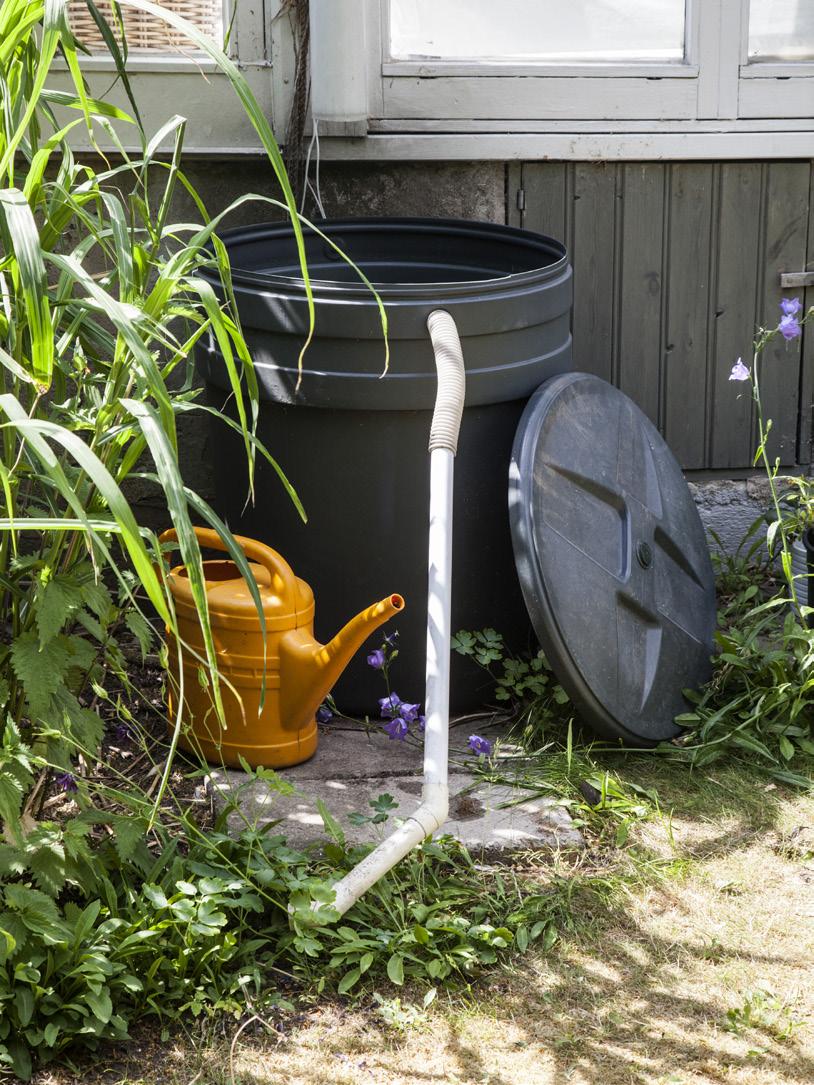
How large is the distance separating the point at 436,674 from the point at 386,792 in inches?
16.8

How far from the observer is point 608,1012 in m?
1.75

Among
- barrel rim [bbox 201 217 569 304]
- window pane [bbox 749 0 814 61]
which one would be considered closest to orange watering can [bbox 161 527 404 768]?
barrel rim [bbox 201 217 569 304]

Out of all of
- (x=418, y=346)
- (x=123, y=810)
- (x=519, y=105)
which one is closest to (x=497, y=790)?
(x=123, y=810)

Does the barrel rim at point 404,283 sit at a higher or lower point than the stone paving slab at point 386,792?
higher

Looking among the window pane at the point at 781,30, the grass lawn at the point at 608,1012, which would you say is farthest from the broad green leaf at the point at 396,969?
the window pane at the point at 781,30

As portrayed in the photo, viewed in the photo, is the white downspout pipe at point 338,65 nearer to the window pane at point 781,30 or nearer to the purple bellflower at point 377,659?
the window pane at point 781,30

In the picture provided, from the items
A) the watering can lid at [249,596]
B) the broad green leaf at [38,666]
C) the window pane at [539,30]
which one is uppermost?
the window pane at [539,30]

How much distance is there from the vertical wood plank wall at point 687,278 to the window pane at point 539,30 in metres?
0.26

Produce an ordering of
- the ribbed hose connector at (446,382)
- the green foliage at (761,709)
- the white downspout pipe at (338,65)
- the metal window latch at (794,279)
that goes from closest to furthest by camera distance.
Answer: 1. the ribbed hose connector at (446,382)
2. the green foliage at (761,709)
3. the white downspout pipe at (338,65)
4. the metal window latch at (794,279)

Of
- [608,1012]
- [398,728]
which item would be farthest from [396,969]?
[398,728]

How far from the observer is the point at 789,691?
2.43 meters

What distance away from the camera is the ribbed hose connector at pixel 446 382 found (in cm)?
202

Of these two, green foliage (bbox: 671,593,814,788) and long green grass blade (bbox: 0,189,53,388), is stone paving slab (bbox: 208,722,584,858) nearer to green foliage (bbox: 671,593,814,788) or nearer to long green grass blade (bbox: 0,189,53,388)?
green foliage (bbox: 671,593,814,788)

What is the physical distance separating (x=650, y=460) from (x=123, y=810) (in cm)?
127
